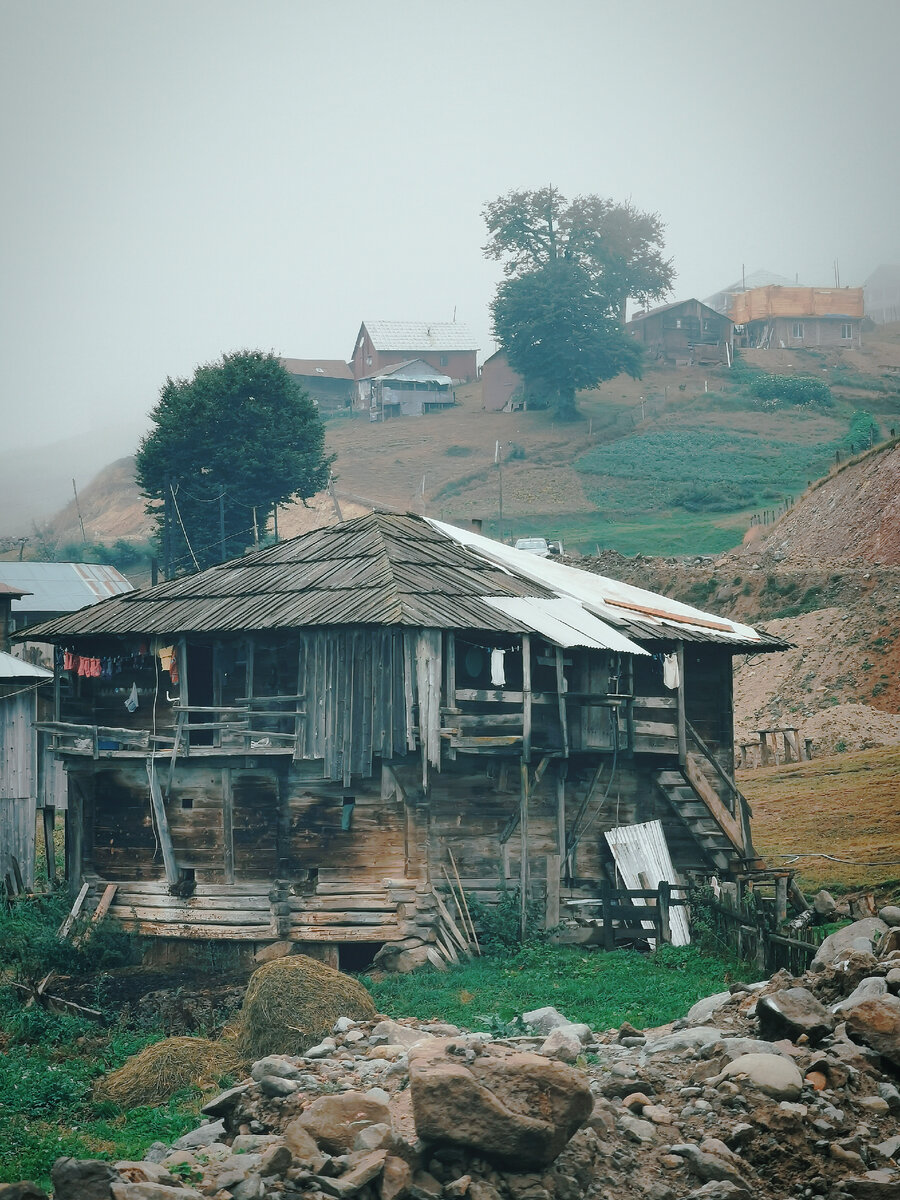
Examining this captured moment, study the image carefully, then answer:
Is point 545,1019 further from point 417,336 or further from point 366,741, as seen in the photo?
point 417,336

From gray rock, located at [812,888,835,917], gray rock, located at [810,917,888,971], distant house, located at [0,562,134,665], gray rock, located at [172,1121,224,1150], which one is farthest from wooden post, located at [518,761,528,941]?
distant house, located at [0,562,134,665]

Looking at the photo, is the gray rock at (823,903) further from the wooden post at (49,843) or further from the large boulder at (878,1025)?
the wooden post at (49,843)

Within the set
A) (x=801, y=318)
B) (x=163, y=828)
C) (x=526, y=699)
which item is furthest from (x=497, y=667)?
(x=801, y=318)

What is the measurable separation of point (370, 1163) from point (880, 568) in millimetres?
41528

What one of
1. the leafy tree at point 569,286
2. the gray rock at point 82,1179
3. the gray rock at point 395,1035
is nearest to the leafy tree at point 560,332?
the leafy tree at point 569,286

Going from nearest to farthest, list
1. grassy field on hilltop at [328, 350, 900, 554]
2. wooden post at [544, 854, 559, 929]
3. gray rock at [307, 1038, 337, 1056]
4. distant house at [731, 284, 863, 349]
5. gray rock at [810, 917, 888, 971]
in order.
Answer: gray rock at [307, 1038, 337, 1056] < gray rock at [810, 917, 888, 971] < wooden post at [544, 854, 559, 929] < grassy field on hilltop at [328, 350, 900, 554] < distant house at [731, 284, 863, 349]

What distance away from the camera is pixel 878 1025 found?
16.5 m

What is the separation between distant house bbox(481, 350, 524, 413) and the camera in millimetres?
94812

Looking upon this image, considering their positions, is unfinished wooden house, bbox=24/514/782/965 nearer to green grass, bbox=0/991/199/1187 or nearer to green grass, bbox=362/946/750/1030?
green grass, bbox=362/946/750/1030

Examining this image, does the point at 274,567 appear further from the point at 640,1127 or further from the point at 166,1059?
the point at 640,1127

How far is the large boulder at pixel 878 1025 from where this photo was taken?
1638 cm

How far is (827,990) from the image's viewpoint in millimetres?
18562

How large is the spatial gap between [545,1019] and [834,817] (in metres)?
13.5

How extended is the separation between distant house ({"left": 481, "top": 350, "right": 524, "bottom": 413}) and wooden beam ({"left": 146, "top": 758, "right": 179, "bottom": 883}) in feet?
227
